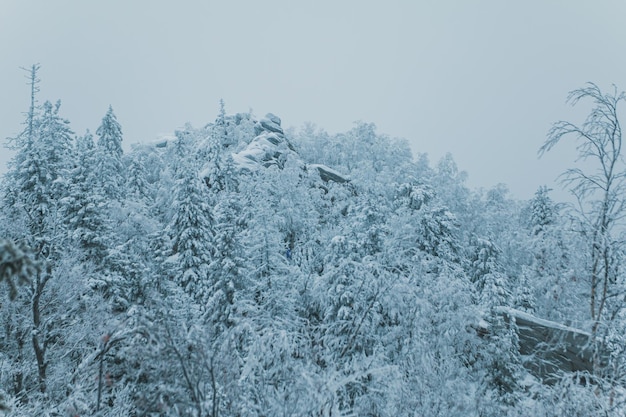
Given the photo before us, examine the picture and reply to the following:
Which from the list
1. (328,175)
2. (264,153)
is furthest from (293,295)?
(264,153)

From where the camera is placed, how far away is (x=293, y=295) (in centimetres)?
1823

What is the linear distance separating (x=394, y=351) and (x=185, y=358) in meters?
9.86

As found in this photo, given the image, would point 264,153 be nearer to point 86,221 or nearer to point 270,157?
point 270,157

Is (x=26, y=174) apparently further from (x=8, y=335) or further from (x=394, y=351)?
(x=394, y=351)

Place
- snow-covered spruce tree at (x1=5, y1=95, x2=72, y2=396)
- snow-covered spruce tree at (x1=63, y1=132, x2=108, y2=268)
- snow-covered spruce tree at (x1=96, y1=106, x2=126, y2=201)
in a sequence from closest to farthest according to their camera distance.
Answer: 1. snow-covered spruce tree at (x1=5, y1=95, x2=72, y2=396)
2. snow-covered spruce tree at (x1=63, y1=132, x2=108, y2=268)
3. snow-covered spruce tree at (x1=96, y1=106, x2=126, y2=201)

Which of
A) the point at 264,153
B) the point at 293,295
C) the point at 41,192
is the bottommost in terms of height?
the point at 293,295

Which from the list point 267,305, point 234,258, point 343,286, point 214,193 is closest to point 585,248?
point 343,286

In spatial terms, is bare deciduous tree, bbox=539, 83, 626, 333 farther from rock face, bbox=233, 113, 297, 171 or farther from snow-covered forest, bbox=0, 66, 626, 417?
rock face, bbox=233, 113, 297, 171

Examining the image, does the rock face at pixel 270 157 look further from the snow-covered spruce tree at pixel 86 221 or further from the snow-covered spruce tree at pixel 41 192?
the snow-covered spruce tree at pixel 86 221

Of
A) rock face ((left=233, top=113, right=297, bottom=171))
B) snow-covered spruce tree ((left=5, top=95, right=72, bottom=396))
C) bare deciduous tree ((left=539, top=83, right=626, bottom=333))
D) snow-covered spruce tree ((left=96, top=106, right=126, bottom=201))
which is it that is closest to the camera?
bare deciduous tree ((left=539, top=83, right=626, bottom=333))

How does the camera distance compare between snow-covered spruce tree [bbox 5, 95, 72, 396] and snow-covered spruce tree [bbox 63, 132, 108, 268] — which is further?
snow-covered spruce tree [bbox 63, 132, 108, 268]

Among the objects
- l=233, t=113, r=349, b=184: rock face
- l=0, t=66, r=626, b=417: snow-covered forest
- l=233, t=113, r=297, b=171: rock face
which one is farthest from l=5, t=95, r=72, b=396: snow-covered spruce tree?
l=233, t=113, r=349, b=184: rock face

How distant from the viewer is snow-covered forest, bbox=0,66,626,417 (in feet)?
23.6

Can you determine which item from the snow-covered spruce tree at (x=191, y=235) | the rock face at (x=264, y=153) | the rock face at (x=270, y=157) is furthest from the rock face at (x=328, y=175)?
the snow-covered spruce tree at (x=191, y=235)
